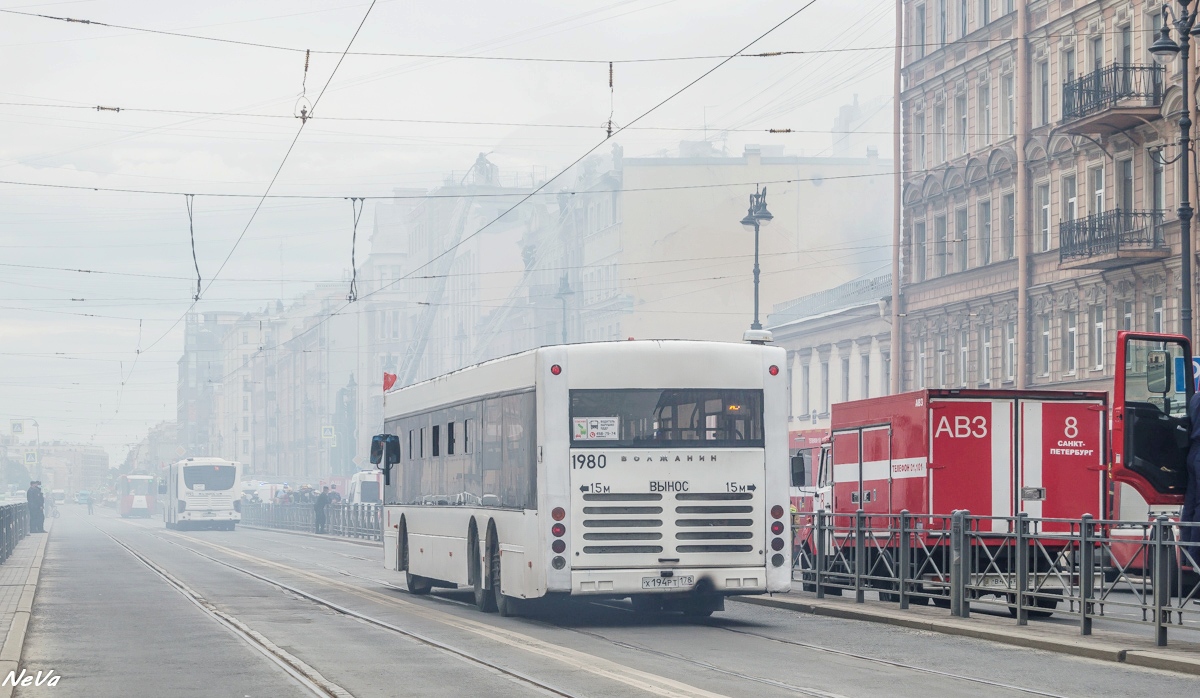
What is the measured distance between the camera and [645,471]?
17.4 metres

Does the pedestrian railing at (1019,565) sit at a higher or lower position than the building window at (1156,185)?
lower

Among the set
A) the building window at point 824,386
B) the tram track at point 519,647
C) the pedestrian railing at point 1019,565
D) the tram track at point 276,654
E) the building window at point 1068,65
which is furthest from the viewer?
the building window at point 824,386

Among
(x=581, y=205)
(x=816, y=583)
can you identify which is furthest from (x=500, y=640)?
(x=581, y=205)

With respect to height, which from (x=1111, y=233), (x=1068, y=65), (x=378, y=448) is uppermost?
(x=1068, y=65)

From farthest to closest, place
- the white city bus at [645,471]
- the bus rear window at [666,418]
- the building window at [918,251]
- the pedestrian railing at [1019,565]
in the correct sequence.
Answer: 1. the building window at [918,251]
2. the bus rear window at [666,418]
3. the white city bus at [645,471]
4. the pedestrian railing at [1019,565]

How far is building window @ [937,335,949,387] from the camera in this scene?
5119 cm

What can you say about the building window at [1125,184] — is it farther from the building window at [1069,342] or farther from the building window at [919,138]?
the building window at [919,138]

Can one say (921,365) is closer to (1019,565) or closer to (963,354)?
(963,354)

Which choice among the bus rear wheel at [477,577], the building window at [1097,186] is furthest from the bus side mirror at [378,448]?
the building window at [1097,186]

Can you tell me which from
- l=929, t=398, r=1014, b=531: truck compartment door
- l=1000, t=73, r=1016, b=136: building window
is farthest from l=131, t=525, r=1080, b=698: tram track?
l=1000, t=73, r=1016, b=136: building window

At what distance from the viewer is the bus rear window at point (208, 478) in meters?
73.6

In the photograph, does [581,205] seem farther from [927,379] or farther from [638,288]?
[927,379]

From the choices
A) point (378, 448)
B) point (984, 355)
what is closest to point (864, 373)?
point (984, 355)

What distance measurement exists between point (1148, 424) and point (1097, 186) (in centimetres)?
2768
